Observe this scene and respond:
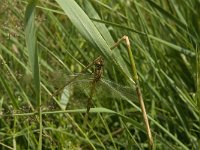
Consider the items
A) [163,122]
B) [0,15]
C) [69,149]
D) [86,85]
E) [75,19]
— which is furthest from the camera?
[163,122]

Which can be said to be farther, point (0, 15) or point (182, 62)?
point (182, 62)

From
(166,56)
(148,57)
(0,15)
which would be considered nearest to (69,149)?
(148,57)

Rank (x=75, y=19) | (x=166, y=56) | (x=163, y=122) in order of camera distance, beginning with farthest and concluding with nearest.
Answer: (x=166, y=56)
(x=163, y=122)
(x=75, y=19)

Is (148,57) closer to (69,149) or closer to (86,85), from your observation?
(69,149)

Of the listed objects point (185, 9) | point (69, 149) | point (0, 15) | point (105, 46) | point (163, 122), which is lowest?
point (163, 122)

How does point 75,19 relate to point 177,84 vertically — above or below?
above

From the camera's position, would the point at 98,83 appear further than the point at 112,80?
No

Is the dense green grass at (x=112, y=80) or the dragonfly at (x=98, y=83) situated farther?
the dense green grass at (x=112, y=80)

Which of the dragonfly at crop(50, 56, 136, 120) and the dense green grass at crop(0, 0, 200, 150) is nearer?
the dragonfly at crop(50, 56, 136, 120)
